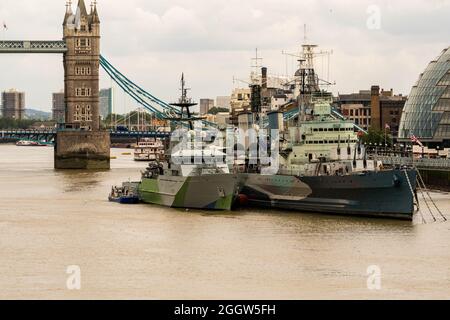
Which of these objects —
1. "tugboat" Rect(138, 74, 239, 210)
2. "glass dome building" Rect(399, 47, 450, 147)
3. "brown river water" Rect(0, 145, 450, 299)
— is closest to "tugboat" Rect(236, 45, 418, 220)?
"brown river water" Rect(0, 145, 450, 299)

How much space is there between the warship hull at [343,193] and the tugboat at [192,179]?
1.58m

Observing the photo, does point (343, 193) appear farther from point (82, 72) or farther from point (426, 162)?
point (82, 72)

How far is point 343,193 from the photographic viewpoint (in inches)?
1596

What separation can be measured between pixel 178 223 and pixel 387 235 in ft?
25.6

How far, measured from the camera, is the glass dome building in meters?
72.8

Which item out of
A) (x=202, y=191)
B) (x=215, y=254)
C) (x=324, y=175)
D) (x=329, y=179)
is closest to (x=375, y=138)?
(x=202, y=191)

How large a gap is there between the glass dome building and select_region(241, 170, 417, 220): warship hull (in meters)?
30.4

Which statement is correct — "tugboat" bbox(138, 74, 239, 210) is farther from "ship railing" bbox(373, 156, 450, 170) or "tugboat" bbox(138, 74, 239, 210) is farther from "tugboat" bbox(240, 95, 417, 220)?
"ship railing" bbox(373, 156, 450, 170)

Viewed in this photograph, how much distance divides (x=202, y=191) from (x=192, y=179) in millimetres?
601

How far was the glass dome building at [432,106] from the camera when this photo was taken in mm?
72812

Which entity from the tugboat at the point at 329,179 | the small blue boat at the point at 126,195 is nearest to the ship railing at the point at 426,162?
the tugboat at the point at 329,179

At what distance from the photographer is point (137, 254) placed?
31.4 metres
